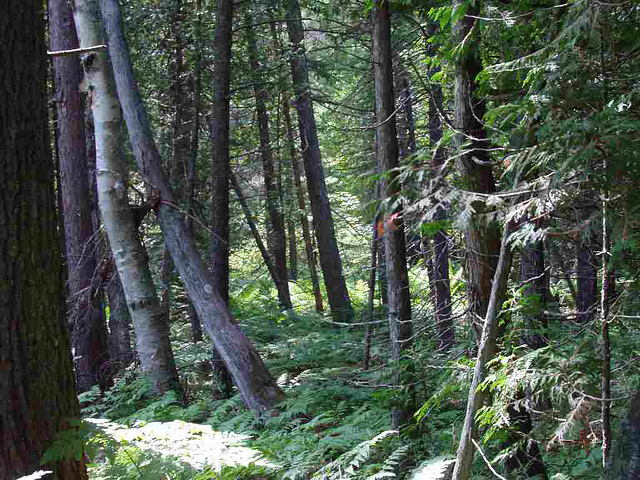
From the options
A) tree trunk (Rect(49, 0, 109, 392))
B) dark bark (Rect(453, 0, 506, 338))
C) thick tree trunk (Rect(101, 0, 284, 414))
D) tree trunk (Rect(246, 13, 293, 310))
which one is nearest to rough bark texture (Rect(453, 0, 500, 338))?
dark bark (Rect(453, 0, 506, 338))

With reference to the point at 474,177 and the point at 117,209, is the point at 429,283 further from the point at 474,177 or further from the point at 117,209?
the point at 117,209

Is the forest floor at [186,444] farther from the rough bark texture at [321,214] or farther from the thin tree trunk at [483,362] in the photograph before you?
the rough bark texture at [321,214]

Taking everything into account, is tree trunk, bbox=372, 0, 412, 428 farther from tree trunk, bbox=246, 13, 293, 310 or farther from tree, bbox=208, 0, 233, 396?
tree trunk, bbox=246, 13, 293, 310

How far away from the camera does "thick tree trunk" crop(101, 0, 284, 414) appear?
7.09 metres

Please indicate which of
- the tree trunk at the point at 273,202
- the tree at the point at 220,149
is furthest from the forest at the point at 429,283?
the tree trunk at the point at 273,202

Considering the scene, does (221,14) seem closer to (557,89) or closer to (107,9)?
(107,9)

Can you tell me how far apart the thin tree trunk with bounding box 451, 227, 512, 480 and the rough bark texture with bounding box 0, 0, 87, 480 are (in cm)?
247

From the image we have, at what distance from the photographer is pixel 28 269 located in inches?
131

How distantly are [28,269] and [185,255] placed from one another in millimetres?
4182

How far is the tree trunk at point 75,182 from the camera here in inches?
366

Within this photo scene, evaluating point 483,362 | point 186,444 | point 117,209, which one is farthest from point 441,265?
point 186,444

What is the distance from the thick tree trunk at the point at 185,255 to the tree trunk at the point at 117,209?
0.21 metres

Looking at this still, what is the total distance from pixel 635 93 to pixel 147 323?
6332 mm

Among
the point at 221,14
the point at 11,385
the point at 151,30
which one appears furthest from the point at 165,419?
the point at 151,30
